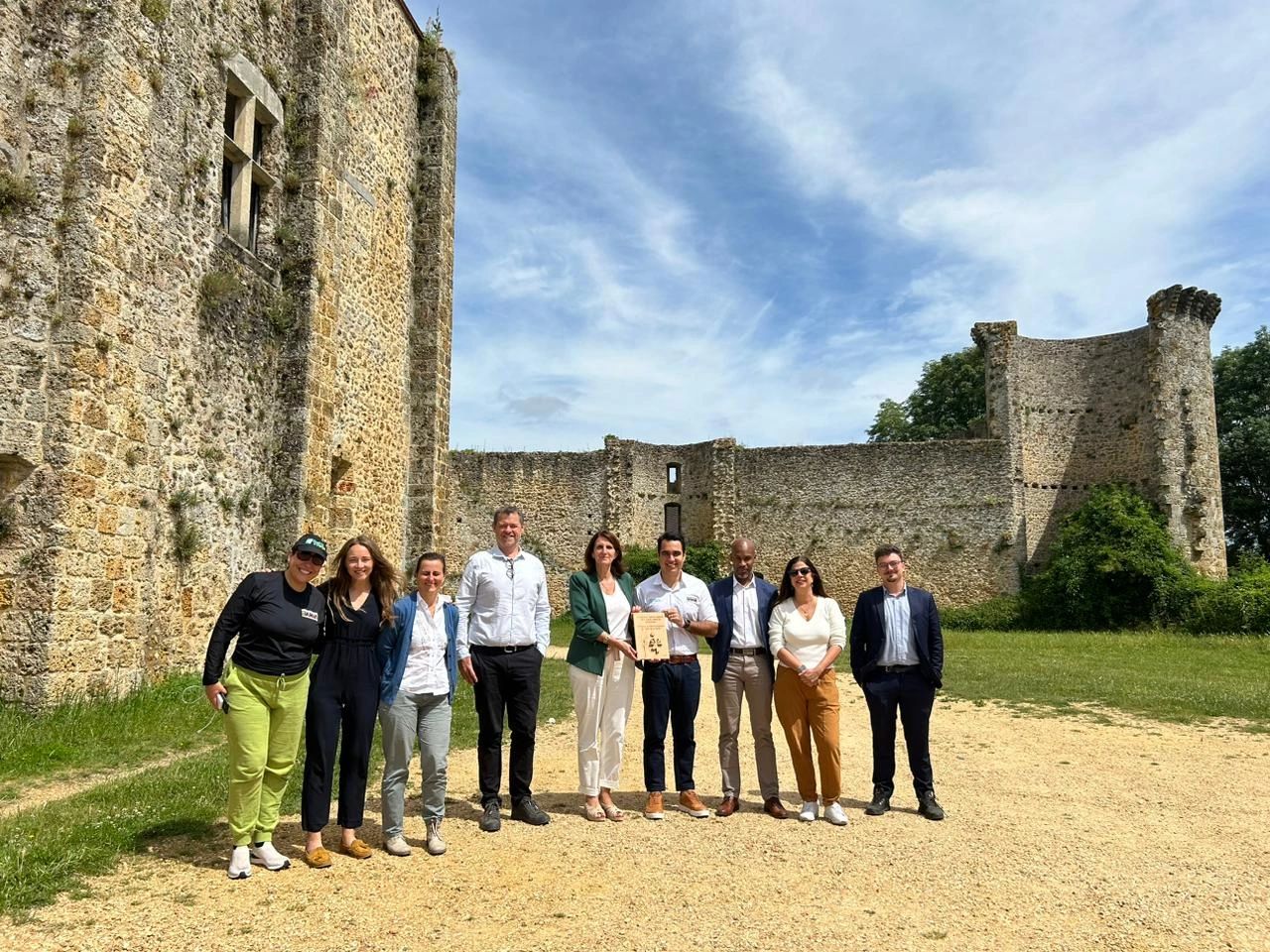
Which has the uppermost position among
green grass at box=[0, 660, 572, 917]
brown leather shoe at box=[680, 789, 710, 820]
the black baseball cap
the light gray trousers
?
the black baseball cap

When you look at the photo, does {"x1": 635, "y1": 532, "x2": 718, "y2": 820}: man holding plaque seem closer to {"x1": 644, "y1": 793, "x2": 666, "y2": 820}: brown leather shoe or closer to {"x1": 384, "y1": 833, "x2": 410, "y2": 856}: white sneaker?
{"x1": 644, "y1": 793, "x2": 666, "y2": 820}: brown leather shoe

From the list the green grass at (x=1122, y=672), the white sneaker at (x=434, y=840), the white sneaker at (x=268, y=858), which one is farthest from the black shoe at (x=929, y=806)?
the green grass at (x=1122, y=672)

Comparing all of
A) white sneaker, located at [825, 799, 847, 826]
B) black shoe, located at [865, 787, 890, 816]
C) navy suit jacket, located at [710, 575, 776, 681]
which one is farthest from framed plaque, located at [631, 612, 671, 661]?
black shoe, located at [865, 787, 890, 816]

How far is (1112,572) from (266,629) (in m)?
23.9

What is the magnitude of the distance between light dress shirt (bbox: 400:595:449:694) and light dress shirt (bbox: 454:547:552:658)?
0.29 metres

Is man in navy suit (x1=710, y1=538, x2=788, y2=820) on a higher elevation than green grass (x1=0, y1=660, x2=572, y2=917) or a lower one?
higher

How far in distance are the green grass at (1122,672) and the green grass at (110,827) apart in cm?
886

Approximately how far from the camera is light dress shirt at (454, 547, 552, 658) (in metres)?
5.24

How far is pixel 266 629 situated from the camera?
4340mm

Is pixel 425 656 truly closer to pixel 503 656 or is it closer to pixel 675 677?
pixel 503 656

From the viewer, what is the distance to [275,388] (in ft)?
33.9

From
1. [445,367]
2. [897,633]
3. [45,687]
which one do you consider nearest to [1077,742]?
[897,633]

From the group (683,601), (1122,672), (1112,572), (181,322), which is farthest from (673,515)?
(683,601)

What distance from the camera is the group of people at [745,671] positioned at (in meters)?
5.43
